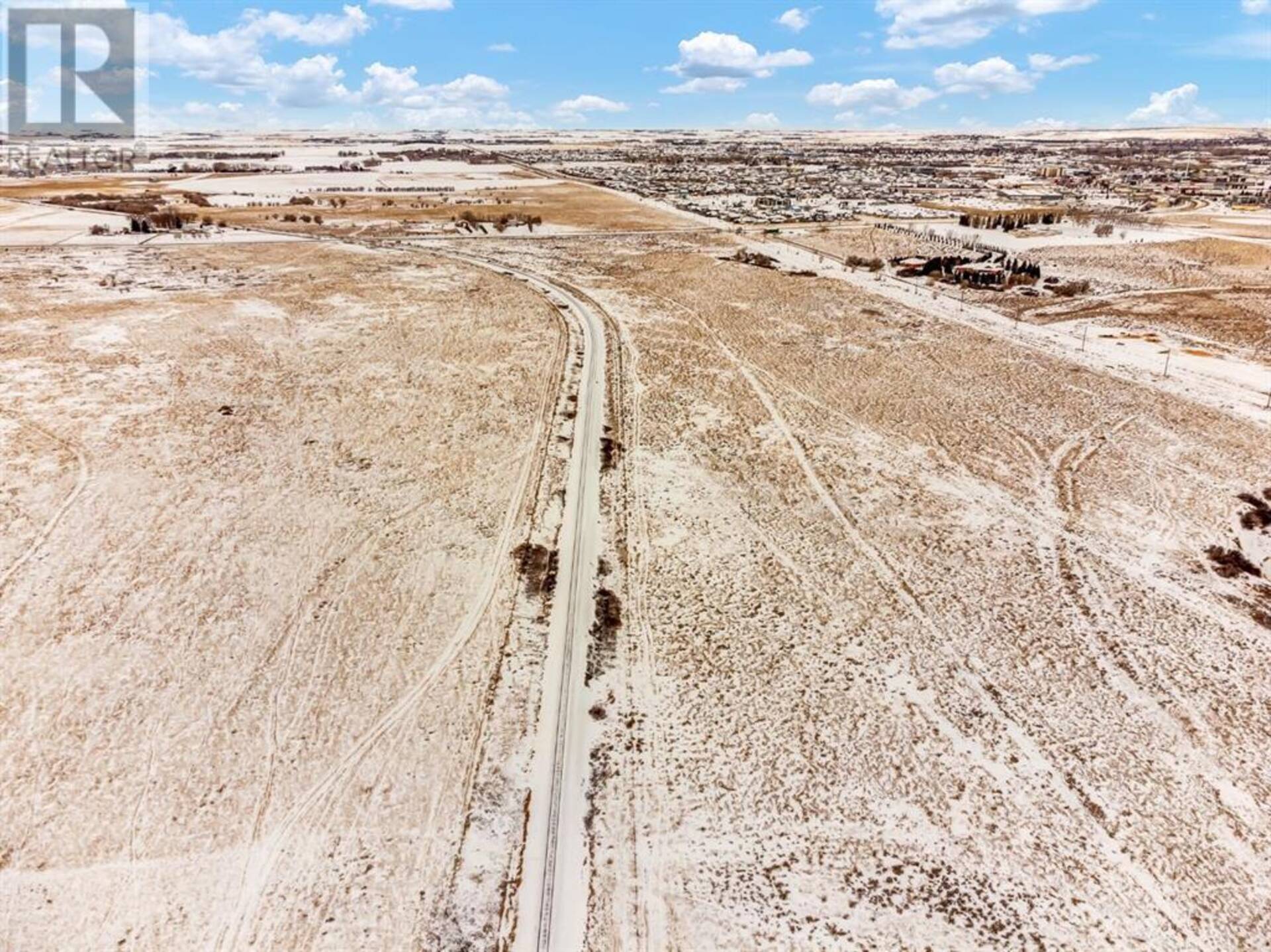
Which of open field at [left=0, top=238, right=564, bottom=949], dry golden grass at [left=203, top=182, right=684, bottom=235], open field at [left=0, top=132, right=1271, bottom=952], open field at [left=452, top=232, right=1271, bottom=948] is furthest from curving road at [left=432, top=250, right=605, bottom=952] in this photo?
dry golden grass at [left=203, top=182, right=684, bottom=235]

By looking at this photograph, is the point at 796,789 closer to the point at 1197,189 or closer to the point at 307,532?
the point at 307,532

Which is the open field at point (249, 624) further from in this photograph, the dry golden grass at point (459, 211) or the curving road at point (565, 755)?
the dry golden grass at point (459, 211)

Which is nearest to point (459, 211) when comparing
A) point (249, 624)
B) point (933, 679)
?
point (249, 624)

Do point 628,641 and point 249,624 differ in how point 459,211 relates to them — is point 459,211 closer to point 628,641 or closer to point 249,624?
point 249,624

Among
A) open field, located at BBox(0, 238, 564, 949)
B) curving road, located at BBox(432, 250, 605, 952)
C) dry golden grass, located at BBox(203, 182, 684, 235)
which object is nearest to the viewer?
curving road, located at BBox(432, 250, 605, 952)

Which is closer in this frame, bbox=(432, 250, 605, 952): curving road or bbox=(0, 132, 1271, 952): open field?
bbox=(432, 250, 605, 952): curving road

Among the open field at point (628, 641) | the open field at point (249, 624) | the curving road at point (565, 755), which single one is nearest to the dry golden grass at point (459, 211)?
the open field at point (628, 641)

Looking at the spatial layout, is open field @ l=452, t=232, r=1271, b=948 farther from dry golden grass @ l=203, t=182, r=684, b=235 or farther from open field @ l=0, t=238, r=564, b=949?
dry golden grass @ l=203, t=182, r=684, b=235

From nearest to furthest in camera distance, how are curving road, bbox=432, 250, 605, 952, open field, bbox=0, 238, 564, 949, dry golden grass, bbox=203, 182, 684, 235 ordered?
curving road, bbox=432, 250, 605, 952, open field, bbox=0, 238, 564, 949, dry golden grass, bbox=203, 182, 684, 235
